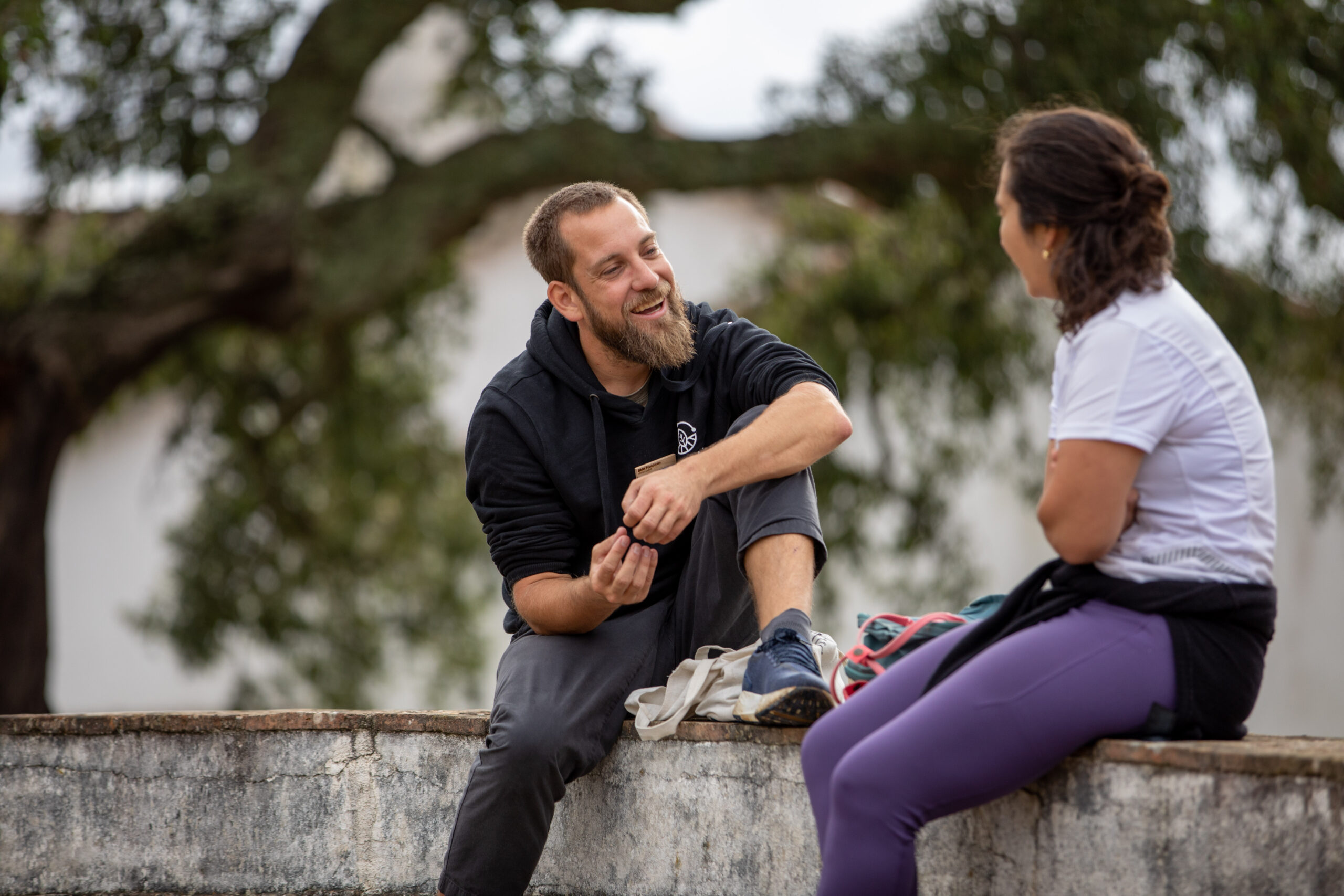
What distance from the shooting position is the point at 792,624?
2.76m

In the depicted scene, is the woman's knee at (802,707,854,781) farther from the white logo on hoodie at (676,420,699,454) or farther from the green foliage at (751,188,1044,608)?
the green foliage at (751,188,1044,608)

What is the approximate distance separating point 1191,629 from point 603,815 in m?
1.56

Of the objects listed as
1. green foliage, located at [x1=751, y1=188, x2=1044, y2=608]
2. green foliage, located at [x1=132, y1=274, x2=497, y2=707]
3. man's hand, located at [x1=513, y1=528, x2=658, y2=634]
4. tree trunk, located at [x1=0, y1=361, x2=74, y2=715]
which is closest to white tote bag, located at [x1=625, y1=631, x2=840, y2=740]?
man's hand, located at [x1=513, y1=528, x2=658, y2=634]

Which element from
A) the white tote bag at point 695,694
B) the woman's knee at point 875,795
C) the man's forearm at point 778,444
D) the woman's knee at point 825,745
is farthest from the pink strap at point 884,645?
the woman's knee at point 875,795

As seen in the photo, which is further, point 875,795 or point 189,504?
point 189,504

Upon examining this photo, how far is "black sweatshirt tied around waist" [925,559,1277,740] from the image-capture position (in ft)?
6.94

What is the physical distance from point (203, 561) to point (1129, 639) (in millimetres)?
9354

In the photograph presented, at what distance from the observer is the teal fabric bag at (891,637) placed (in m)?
2.65

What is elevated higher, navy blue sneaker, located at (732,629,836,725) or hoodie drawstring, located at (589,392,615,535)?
hoodie drawstring, located at (589,392,615,535)

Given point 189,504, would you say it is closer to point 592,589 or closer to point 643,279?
point 643,279

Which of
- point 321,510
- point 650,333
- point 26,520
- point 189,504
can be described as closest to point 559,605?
point 650,333

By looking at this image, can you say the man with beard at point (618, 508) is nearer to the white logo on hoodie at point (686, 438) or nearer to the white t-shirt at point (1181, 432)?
the white logo on hoodie at point (686, 438)

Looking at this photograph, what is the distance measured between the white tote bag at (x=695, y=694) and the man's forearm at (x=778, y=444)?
38 centimetres

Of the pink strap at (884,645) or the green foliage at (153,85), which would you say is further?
the green foliage at (153,85)
